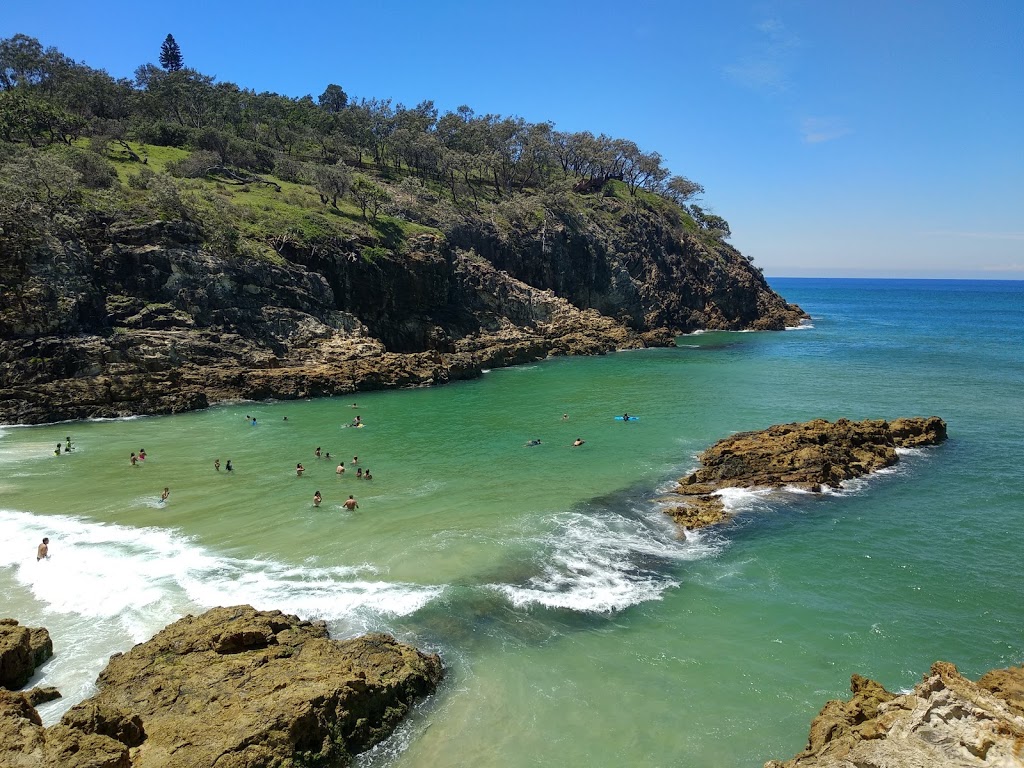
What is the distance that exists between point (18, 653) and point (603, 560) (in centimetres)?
1696

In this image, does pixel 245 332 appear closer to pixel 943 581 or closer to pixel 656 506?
pixel 656 506

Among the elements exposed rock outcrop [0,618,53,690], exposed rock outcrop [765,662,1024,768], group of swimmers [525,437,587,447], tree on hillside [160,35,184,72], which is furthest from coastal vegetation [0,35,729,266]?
exposed rock outcrop [765,662,1024,768]

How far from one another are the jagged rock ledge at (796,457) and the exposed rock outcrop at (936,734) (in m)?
14.5

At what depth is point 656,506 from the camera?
1061 inches

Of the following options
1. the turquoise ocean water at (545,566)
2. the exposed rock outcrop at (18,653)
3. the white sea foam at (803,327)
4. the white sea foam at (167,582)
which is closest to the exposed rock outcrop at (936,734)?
the turquoise ocean water at (545,566)

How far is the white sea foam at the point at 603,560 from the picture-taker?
19.2 metres

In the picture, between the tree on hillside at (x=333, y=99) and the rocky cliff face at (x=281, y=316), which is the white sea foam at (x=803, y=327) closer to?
the rocky cliff face at (x=281, y=316)

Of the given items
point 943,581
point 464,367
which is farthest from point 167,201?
point 943,581

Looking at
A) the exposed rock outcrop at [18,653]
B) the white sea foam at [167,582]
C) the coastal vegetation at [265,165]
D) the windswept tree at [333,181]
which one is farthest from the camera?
the windswept tree at [333,181]

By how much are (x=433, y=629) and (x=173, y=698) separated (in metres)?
6.81

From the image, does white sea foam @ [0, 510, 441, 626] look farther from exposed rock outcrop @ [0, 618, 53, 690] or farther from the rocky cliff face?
the rocky cliff face

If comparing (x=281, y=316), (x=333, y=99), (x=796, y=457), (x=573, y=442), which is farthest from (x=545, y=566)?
(x=333, y=99)

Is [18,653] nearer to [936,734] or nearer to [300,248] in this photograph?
[936,734]

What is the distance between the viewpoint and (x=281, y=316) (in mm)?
54750
